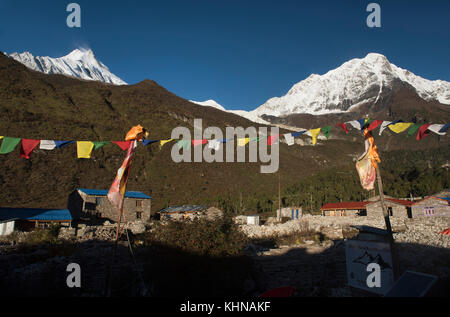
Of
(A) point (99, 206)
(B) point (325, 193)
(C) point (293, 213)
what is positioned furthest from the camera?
(B) point (325, 193)

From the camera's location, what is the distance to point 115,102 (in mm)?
93500

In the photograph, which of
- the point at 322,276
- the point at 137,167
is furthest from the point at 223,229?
the point at 137,167

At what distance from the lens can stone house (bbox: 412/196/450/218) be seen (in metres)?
28.4

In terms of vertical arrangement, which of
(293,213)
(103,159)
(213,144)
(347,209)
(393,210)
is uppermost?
(103,159)

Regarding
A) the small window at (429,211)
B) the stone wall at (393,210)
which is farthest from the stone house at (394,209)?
the small window at (429,211)

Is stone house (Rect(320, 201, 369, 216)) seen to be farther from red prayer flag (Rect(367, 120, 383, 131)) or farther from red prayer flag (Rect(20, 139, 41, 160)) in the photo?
red prayer flag (Rect(20, 139, 41, 160))

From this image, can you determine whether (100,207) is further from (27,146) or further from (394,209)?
(394,209)

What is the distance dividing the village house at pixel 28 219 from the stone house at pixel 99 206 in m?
3.85

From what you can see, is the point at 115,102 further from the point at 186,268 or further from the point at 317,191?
the point at 186,268

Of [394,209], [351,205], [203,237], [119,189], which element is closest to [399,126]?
[203,237]

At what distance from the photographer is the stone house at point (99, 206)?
33094 mm

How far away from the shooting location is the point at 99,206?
112 ft

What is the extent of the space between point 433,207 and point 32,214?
36516 mm

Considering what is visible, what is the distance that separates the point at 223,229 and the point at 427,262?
22.9 ft
